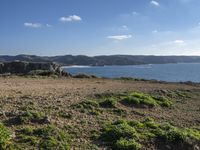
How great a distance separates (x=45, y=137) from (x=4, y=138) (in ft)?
3.51

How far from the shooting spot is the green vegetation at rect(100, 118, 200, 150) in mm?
9805

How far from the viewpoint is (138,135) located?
1050 centimetres

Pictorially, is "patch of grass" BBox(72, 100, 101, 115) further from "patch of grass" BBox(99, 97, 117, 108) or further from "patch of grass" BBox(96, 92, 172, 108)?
"patch of grass" BBox(96, 92, 172, 108)

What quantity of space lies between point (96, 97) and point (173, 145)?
5102mm

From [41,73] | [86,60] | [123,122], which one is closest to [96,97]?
[123,122]

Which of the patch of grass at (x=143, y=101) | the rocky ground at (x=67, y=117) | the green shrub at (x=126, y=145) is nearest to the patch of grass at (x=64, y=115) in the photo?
the rocky ground at (x=67, y=117)

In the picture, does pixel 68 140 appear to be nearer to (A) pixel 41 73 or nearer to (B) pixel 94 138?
(B) pixel 94 138

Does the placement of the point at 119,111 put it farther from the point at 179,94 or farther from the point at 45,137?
the point at 179,94

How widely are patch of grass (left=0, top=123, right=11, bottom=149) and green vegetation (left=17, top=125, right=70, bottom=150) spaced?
11.8 inches

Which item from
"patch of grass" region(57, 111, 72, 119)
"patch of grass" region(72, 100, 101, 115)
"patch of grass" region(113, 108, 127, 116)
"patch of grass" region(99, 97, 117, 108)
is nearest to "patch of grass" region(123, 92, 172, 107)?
"patch of grass" region(99, 97, 117, 108)

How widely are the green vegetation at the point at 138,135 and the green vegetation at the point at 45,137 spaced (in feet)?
3.73

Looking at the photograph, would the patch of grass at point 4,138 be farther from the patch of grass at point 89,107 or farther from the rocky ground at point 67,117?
the patch of grass at point 89,107

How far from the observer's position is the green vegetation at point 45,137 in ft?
29.7

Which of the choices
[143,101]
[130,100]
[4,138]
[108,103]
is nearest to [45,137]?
[4,138]
